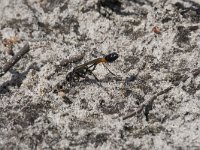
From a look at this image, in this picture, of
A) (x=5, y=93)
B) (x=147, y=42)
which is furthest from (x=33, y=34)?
(x=147, y=42)

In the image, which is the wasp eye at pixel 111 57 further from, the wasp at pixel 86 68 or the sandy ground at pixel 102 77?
the sandy ground at pixel 102 77

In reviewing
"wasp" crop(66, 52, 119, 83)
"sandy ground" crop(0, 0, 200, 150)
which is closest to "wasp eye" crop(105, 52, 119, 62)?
"wasp" crop(66, 52, 119, 83)

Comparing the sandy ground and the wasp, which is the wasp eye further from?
the sandy ground

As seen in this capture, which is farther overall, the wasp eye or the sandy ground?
the wasp eye

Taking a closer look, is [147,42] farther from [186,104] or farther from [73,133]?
[73,133]

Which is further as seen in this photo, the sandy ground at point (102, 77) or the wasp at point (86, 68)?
the wasp at point (86, 68)

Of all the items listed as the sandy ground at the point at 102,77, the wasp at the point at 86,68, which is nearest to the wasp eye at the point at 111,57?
the wasp at the point at 86,68
